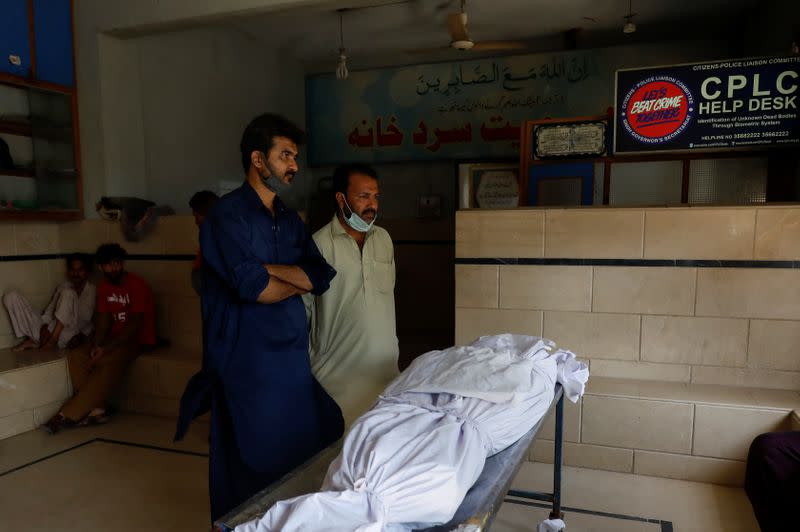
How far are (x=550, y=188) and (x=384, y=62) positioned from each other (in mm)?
3737

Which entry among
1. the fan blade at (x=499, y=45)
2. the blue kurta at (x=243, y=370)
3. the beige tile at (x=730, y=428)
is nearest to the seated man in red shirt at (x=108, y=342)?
the blue kurta at (x=243, y=370)

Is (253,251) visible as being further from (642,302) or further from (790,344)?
(790,344)

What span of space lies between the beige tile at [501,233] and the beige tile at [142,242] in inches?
100

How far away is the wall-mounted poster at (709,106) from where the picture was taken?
115 inches

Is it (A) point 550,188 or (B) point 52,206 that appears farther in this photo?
(B) point 52,206

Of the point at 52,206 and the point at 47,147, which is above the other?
the point at 47,147

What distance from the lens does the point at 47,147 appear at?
426 centimetres

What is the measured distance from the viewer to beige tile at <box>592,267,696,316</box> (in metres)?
2.89

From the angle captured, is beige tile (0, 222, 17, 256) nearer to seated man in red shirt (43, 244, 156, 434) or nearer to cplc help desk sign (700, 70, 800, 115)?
seated man in red shirt (43, 244, 156, 434)

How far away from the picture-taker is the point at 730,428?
2639 mm

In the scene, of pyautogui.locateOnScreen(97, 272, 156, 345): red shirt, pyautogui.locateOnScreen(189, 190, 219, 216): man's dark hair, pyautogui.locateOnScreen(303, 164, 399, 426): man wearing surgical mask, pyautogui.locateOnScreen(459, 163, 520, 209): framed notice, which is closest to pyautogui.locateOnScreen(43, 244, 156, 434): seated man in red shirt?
pyautogui.locateOnScreen(97, 272, 156, 345): red shirt

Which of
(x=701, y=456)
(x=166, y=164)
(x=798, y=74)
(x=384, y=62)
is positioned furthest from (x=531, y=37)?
(x=701, y=456)

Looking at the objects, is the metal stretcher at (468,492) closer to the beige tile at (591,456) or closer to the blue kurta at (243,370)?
the blue kurta at (243,370)

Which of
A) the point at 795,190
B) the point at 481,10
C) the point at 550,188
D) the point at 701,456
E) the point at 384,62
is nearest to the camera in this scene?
the point at 701,456
